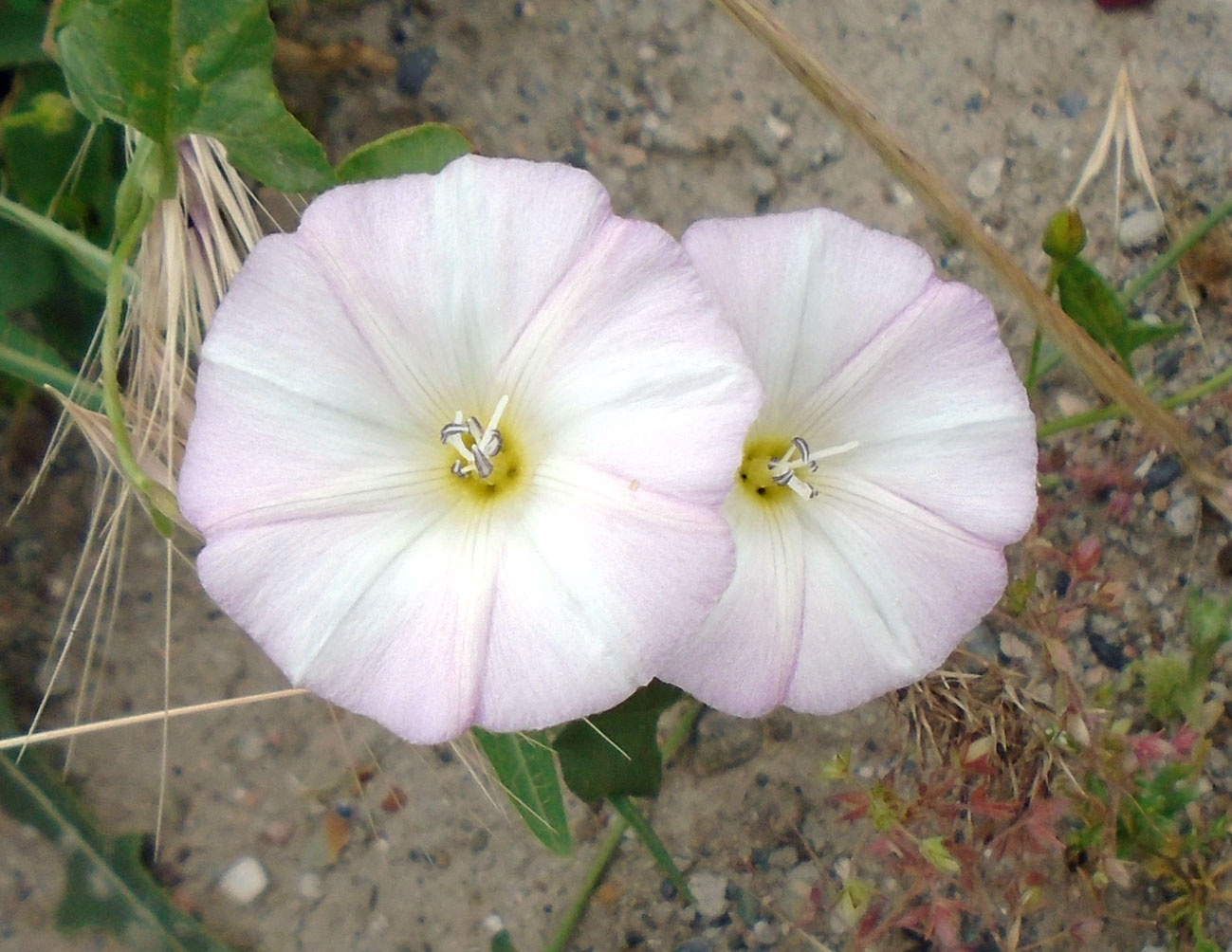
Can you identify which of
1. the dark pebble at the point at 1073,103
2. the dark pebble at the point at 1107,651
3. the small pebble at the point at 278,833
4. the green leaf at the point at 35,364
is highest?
the dark pebble at the point at 1073,103

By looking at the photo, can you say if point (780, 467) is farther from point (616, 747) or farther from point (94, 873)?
point (94, 873)

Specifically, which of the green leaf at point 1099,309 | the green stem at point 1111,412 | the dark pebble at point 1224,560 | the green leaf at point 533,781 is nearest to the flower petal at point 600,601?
the green leaf at point 533,781

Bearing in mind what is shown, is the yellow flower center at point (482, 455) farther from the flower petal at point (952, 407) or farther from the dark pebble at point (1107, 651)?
the dark pebble at point (1107, 651)

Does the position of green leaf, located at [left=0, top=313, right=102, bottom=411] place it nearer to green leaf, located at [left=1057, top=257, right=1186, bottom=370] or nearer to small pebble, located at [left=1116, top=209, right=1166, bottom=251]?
green leaf, located at [left=1057, top=257, right=1186, bottom=370]

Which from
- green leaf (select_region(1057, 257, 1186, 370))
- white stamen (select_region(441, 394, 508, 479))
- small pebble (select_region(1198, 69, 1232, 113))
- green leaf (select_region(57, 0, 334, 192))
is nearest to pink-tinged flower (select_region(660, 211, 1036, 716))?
white stamen (select_region(441, 394, 508, 479))

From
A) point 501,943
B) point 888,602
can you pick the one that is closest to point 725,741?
point 501,943

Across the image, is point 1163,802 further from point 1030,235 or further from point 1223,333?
point 1030,235

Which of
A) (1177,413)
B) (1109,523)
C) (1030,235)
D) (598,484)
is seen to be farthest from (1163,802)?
(598,484)
